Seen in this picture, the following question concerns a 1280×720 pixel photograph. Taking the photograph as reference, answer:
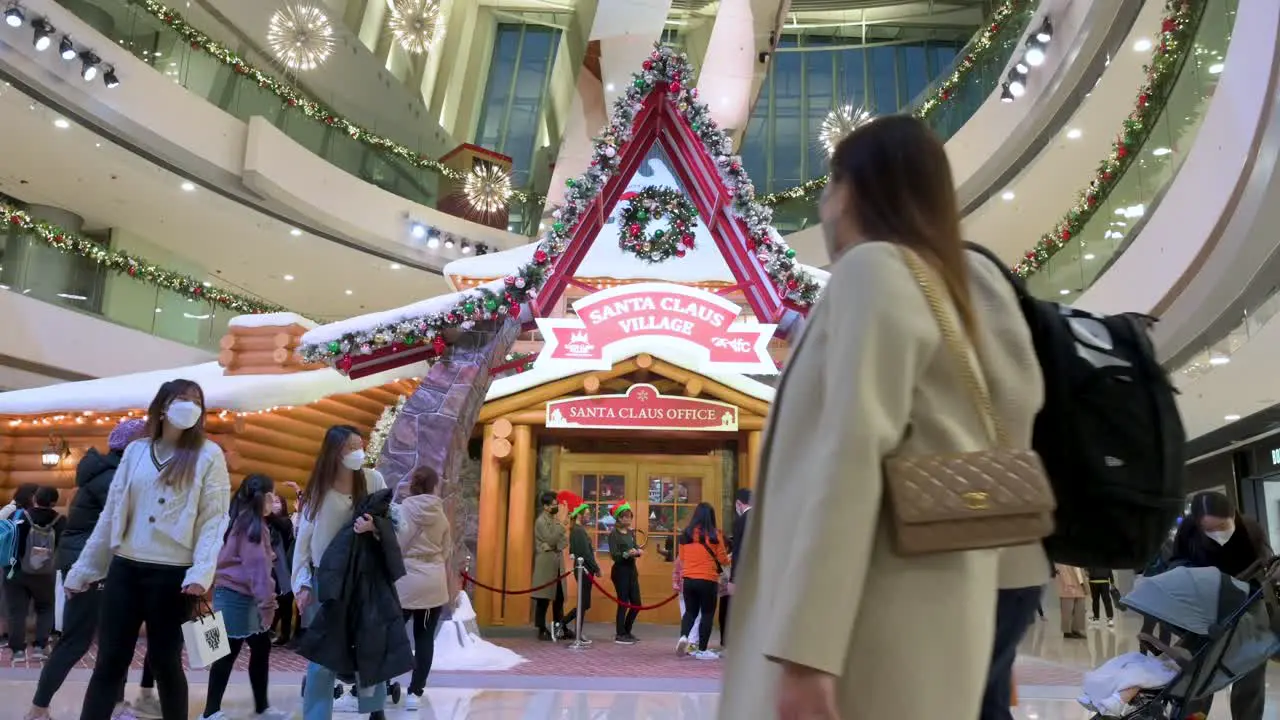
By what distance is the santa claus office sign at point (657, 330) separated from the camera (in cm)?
762

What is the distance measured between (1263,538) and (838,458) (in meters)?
4.49

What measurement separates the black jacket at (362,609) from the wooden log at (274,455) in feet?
20.0

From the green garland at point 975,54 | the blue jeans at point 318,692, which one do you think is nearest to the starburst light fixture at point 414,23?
the green garland at point 975,54

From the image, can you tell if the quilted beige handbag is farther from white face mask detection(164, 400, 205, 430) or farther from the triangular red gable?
the triangular red gable

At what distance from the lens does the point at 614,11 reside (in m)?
17.7

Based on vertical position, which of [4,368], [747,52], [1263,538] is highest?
[747,52]

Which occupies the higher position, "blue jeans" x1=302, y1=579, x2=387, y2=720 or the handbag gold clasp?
the handbag gold clasp

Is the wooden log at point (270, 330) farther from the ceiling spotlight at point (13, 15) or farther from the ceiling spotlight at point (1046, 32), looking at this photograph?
the ceiling spotlight at point (1046, 32)

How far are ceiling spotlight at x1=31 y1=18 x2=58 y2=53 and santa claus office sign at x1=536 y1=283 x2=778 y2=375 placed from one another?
9475 millimetres

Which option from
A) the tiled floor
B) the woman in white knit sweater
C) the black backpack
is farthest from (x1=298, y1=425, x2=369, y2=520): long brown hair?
the black backpack

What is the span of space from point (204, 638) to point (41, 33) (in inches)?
470

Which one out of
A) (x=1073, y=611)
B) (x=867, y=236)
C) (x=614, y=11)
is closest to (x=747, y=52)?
(x=614, y=11)

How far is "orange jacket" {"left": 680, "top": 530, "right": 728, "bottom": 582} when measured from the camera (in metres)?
9.05

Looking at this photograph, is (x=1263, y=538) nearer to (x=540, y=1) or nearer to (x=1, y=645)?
(x=1, y=645)
